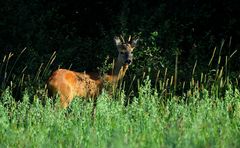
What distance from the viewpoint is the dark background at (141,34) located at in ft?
42.5

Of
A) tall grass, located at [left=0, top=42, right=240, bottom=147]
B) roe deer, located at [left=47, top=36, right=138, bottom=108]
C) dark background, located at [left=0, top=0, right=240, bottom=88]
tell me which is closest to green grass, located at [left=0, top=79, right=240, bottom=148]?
tall grass, located at [left=0, top=42, right=240, bottom=147]

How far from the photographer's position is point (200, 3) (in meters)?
13.6

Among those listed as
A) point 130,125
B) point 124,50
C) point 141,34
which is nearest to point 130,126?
point 130,125

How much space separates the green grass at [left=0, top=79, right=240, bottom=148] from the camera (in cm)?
582

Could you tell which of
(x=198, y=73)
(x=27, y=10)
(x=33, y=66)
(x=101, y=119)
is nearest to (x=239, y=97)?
(x=101, y=119)

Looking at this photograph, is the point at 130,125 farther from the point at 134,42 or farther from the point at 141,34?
the point at 141,34

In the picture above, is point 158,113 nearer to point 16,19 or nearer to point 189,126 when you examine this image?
point 189,126

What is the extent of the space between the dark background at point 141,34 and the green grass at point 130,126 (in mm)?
5527

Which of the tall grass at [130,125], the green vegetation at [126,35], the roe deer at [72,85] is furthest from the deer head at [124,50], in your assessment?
the tall grass at [130,125]

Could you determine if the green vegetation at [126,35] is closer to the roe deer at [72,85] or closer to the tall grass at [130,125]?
the roe deer at [72,85]

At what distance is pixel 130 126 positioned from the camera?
6.46 meters

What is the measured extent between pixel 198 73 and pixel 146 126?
587cm

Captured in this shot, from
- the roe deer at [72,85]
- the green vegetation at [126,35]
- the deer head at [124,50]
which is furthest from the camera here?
the deer head at [124,50]

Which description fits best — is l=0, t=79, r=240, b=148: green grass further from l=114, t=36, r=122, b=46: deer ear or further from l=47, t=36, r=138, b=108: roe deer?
l=114, t=36, r=122, b=46: deer ear
